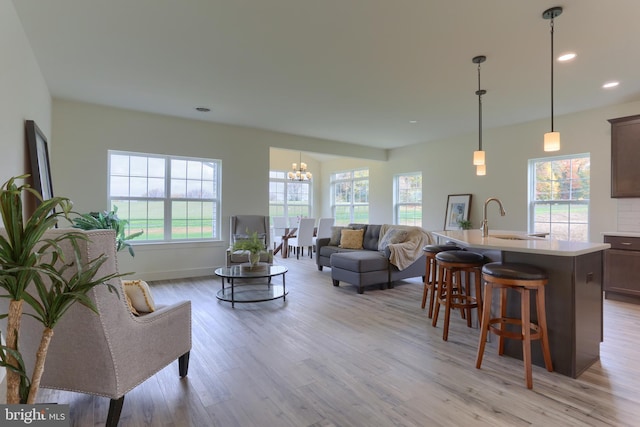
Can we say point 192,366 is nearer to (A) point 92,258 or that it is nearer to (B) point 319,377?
(B) point 319,377

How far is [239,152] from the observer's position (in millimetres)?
5969

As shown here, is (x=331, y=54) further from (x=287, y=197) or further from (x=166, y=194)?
(x=287, y=197)

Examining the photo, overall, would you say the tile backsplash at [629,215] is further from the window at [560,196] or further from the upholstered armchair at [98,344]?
the upholstered armchair at [98,344]

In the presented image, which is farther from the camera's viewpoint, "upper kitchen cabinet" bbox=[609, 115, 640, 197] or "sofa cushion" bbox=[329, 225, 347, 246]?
"sofa cushion" bbox=[329, 225, 347, 246]

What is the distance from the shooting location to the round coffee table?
388 cm

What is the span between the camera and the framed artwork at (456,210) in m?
6.38

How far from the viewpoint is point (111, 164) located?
5059 millimetres

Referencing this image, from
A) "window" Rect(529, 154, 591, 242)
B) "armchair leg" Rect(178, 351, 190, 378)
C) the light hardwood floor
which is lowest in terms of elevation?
the light hardwood floor

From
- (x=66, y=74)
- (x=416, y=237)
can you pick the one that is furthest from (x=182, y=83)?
(x=416, y=237)

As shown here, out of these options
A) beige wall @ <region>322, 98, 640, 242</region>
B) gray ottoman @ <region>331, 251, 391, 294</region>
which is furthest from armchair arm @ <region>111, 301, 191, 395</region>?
beige wall @ <region>322, 98, 640, 242</region>

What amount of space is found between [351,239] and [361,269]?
4.07ft

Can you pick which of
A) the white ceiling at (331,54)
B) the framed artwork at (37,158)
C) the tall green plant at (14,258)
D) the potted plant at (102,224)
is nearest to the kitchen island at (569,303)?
the white ceiling at (331,54)

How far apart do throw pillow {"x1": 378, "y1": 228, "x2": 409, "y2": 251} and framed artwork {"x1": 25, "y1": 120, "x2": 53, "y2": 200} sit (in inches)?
167

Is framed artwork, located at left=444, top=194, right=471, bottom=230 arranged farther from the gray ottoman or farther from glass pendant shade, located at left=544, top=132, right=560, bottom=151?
glass pendant shade, located at left=544, top=132, right=560, bottom=151
